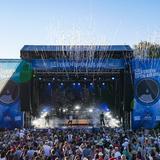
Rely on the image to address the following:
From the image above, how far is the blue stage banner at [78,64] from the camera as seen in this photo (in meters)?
35.8

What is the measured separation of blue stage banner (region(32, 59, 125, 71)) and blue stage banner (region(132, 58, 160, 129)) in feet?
4.09

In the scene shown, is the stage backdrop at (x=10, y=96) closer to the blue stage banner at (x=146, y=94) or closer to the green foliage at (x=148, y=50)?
the blue stage banner at (x=146, y=94)

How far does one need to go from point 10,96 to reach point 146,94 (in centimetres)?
881

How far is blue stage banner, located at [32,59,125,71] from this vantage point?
1410 inches

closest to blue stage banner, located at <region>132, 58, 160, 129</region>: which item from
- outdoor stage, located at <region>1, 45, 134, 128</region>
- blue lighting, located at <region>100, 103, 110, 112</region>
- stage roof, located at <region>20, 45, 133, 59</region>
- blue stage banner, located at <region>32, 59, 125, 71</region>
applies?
outdoor stage, located at <region>1, 45, 134, 128</region>

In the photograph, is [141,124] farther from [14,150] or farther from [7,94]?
[14,150]

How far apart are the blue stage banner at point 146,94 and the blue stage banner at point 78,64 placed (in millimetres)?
1245

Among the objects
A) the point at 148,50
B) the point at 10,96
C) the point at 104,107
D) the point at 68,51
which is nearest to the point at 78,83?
the point at 104,107

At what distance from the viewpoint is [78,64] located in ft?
118

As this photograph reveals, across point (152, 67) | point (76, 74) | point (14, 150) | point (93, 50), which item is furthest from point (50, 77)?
point (14, 150)

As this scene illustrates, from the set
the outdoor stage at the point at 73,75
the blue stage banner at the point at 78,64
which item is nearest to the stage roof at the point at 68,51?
the outdoor stage at the point at 73,75

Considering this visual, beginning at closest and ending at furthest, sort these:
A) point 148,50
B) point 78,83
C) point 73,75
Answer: point 73,75 < point 78,83 < point 148,50

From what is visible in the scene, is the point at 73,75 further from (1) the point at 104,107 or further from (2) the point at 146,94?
(1) the point at 104,107

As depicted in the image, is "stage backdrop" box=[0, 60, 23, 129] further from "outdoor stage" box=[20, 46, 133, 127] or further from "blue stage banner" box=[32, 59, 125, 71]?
"blue stage banner" box=[32, 59, 125, 71]
